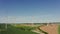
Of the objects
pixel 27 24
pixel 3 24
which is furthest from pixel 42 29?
pixel 3 24

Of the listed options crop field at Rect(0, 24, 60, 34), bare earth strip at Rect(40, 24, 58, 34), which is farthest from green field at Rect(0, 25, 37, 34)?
bare earth strip at Rect(40, 24, 58, 34)

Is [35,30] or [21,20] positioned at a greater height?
[21,20]

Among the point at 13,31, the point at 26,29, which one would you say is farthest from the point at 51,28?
the point at 13,31

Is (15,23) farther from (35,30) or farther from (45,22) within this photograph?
(45,22)

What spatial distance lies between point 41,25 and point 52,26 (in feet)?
0.66

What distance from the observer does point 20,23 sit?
2.32m

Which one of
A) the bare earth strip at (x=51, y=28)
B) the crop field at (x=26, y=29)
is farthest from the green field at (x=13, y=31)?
the bare earth strip at (x=51, y=28)

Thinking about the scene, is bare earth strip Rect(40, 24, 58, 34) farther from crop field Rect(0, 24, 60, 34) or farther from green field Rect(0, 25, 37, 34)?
green field Rect(0, 25, 37, 34)

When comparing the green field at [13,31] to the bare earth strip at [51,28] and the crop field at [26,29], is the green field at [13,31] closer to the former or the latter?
the crop field at [26,29]

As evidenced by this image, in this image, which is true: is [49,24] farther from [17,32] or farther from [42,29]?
[17,32]

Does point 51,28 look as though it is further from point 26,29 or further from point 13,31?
point 13,31

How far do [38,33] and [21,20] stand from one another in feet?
1.24

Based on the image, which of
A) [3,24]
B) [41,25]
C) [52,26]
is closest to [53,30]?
[52,26]

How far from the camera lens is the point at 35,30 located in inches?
89.9
